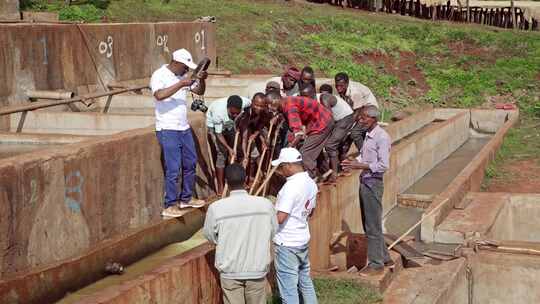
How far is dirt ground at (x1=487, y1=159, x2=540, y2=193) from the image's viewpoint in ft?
52.5

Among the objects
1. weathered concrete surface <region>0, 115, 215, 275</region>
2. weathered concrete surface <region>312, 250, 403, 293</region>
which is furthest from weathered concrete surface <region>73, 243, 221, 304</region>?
weathered concrete surface <region>312, 250, 403, 293</region>

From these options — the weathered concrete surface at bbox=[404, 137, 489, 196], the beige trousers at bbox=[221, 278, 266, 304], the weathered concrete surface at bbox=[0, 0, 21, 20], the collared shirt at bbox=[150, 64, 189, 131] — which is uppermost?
the weathered concrete surface at bbox=[0, 0, 21, 20]

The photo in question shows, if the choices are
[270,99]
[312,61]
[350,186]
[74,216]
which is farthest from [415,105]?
[74,216]

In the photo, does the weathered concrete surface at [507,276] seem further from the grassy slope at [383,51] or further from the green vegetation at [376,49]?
the grassy slope at [383,51]

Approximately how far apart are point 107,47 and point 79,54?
102 centimetres

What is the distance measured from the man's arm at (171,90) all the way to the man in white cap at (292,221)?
1775 mm

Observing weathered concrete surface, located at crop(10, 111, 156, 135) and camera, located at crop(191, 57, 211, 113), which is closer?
camera, located at crop(191, 57, 211, 113)

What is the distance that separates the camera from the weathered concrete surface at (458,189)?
12.4 m

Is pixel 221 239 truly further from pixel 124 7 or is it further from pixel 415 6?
pixel 415 6

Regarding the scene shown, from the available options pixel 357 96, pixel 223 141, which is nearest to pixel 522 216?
pixel 357 96

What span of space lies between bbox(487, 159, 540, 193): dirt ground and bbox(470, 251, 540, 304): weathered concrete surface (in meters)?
4.94

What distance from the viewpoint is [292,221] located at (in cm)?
725

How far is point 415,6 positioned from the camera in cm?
4078

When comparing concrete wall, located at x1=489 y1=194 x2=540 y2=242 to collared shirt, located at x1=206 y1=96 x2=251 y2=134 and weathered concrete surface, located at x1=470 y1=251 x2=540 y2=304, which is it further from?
collared shirt, located at x1=206 y1=96 x2=251 y2=134
